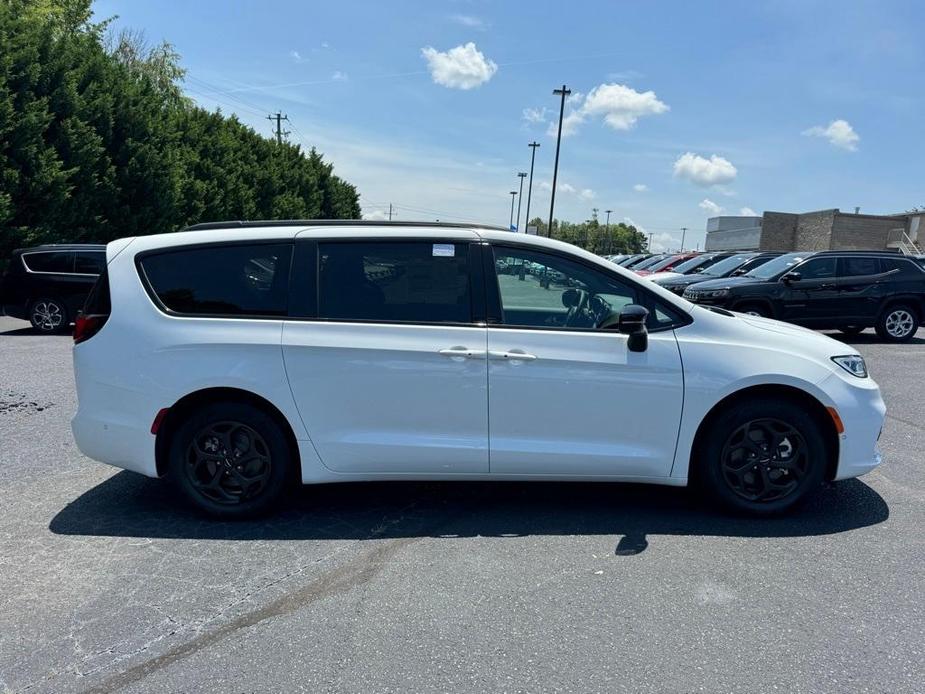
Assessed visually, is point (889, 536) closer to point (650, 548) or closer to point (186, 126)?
point (650, 548)

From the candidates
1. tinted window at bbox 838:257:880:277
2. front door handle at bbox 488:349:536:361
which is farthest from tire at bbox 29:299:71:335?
tinted window at bbox 838:257:880:277

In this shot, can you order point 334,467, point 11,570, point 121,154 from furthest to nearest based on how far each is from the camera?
point 121,154
point 334,467
point 11,570

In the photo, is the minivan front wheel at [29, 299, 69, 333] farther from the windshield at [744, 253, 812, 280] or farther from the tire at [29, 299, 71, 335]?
the windshield at [744, 253, 812, 280]

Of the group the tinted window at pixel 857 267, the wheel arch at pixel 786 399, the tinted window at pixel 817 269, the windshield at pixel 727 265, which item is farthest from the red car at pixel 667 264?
the wheel arch at pixel 786 399

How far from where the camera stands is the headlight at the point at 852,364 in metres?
4.10

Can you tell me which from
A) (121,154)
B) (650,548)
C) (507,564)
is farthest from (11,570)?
(121,154)

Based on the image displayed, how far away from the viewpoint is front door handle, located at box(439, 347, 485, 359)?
12.6 feet

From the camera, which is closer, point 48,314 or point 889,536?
point 889,536

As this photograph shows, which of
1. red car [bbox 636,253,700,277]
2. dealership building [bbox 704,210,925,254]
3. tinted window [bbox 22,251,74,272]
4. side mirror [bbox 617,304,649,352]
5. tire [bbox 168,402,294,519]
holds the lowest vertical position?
tire [bbox 168,402,294,519]

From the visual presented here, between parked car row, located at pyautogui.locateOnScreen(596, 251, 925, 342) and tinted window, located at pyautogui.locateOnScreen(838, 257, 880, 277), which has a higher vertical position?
tinted window, located at pyautogui.locateOnScreen(838, 257, 880, 277)

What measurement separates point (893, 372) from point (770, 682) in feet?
27.4

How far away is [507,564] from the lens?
11.6ft

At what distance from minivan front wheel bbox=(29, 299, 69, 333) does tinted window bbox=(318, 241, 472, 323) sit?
1018 centimetres

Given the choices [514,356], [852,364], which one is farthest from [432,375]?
[852,364]
